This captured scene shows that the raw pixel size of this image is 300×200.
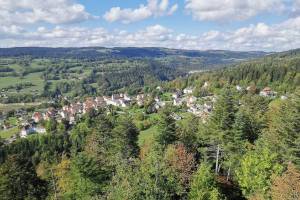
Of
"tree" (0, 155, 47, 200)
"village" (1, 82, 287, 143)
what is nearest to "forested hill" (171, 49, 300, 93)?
"village" (1, 82, 287, 143)

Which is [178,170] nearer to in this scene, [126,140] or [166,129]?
[166,129]

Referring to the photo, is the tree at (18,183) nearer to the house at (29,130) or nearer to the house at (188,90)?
the house at (29,130)

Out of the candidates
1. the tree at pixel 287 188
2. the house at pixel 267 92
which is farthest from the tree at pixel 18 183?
the house at pixel 267 92

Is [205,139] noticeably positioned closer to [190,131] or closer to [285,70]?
[190,131]

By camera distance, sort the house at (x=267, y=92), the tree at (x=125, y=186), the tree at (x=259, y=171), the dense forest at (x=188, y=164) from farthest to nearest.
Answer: the house at (x=267, y=92) < the tree at (x=259, y=171) < the dense forest at (x=188, y=164) < the tree at (x=125, y=186)

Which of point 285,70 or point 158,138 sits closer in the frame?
point 158,138

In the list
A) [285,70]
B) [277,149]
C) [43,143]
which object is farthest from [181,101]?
[277,149]

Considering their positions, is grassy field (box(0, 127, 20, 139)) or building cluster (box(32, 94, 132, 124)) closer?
grassy field (box(0, 127, 20, 139))

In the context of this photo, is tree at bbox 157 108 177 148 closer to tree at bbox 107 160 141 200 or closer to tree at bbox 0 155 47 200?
tree at bbox 107 160 141 200
